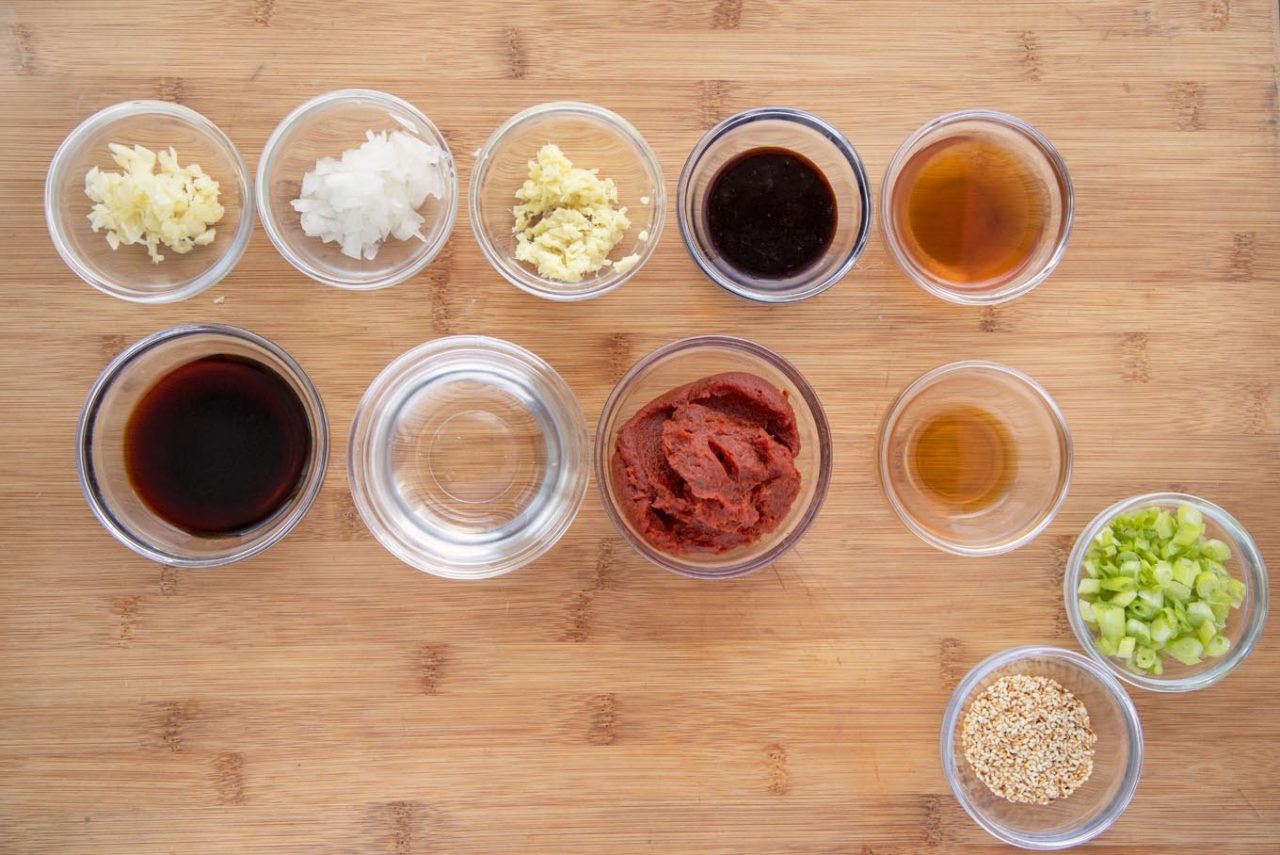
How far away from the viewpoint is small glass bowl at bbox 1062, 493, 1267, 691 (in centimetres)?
202

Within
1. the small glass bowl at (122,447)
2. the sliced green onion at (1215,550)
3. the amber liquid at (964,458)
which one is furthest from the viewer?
the amber liquid at (964,458)

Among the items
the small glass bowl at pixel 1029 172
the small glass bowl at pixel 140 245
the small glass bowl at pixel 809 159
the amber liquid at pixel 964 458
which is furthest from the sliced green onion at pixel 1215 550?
the small glass bowl at pixel 140 245

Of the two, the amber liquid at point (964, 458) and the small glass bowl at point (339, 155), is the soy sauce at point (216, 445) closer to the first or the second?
the small glass bowl at point (339, 155)

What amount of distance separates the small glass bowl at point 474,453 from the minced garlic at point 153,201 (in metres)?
0.57

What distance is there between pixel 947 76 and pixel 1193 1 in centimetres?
65

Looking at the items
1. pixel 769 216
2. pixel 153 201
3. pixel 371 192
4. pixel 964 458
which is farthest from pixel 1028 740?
pixel 153 201

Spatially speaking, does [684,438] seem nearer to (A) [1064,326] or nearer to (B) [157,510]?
(A) [1064,326]

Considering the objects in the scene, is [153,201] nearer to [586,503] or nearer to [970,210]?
[586,503]

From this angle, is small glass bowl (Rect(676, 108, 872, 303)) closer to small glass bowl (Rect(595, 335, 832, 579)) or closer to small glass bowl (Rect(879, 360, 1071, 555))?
small glass bowl (Rect(595, 335, 832, 579))

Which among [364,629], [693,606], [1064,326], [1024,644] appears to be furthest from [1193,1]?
[364,629]

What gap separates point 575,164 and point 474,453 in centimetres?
73

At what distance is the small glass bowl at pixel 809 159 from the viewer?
6.46 ft

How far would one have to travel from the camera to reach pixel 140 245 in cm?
200

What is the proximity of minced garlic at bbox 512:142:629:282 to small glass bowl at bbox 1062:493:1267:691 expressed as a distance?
1288 millimetres
